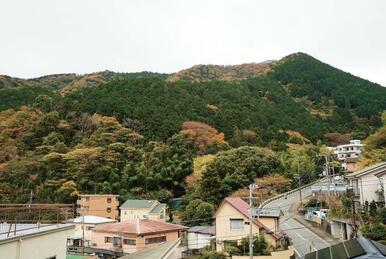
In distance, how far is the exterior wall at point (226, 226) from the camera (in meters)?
19.5

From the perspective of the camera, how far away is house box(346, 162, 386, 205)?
2041 centimetres

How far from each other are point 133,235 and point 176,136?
21.1 metres

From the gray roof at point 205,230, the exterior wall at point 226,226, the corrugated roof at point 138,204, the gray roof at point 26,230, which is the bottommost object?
the gray roof at point 205,230

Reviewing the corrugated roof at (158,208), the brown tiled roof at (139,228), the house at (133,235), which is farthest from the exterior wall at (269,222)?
the corrugated roof at (158,208)

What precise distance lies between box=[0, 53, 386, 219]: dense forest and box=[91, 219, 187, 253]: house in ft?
13.5

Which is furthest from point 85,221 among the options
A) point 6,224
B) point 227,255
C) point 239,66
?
point 239,66

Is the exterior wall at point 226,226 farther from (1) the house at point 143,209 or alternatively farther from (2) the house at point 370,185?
(1) the house at point 143,209

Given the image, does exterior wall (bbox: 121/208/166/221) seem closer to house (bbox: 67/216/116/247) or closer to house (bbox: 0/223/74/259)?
house (bbox: 67/216/116/247)

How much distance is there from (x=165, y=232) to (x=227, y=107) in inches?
1525

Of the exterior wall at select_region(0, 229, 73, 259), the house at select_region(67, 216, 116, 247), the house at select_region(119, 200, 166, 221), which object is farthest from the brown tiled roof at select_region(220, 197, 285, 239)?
the house at select_region(67, 216, 116, 247)

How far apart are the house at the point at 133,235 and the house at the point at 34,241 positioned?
718 inches

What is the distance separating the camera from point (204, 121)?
5634cm

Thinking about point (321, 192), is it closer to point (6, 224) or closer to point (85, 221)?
point (85, 221)

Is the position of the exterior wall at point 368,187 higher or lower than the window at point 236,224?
higher
